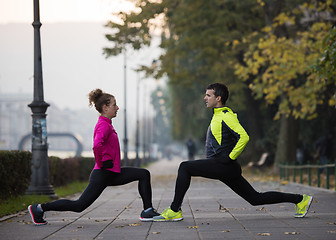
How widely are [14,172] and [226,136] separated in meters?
6.46

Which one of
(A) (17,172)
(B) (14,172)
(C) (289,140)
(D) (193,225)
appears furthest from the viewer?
(C) (289,140)

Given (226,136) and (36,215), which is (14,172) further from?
(226,136)

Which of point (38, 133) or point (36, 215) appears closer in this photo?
point (36, 215)

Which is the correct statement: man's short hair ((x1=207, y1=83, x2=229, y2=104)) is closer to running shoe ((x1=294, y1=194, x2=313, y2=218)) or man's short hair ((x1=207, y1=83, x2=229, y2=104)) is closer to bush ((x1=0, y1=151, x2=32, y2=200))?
running shoe ((x1=294, y1=194, x2=313, y2=218))

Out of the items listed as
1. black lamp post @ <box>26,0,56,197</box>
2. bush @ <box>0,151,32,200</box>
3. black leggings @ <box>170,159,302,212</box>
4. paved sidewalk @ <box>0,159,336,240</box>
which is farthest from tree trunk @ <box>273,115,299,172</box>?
black leggings @ <box>170,159,302,212</box>

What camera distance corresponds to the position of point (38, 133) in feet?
46.6

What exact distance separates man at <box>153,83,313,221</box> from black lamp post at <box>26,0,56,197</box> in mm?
6023

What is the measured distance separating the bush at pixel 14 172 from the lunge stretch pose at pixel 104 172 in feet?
13.8

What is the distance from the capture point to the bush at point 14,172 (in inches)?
494

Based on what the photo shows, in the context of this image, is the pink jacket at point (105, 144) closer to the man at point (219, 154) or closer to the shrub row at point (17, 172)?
the man at point (219, 154)

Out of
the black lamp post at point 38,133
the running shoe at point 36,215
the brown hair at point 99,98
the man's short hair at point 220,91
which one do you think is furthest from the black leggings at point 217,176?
the black lamp post at point 38,133

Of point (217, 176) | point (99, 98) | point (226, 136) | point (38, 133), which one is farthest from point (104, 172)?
point (38, 133)

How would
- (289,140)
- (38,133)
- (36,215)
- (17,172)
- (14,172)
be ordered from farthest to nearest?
1. (289,140)
2. (38,133)
3. (17,172)
4. (14,172)
5. (36,215)

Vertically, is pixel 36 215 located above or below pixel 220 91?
below
